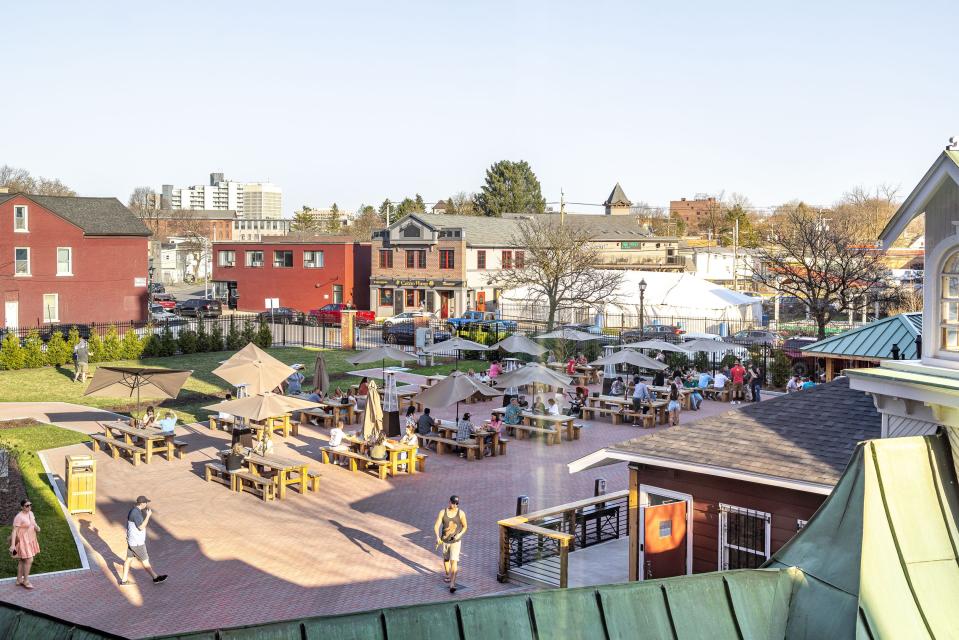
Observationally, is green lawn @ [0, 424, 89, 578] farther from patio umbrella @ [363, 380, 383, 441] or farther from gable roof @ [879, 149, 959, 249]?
gable roof @ [879, 149, 959, 249]

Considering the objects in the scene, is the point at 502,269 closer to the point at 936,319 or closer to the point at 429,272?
the point at 429,272

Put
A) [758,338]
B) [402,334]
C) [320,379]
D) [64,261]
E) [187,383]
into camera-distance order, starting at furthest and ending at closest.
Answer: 1. [64,261]
2. [402,334]
3. [758,338]
4. [187,383]
5. [320,379]

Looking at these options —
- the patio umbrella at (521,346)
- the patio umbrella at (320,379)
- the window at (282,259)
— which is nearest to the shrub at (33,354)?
the patio umbrella at (320,379)

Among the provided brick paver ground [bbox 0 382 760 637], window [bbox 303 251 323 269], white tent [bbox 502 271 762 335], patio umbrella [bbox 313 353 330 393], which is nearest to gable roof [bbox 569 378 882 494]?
brick paver ground [bbox 0 382 760 637]

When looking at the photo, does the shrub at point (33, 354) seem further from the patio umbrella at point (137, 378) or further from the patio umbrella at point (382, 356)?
the patio umbrella at point (137, 378)

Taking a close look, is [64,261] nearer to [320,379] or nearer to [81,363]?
[81,363]

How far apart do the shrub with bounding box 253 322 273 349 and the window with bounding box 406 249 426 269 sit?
815 inches

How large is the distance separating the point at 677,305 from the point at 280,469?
34476 mm

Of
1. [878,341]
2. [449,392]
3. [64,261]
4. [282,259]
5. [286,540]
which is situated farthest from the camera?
[282,259]

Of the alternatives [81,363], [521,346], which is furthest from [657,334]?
[81,363]

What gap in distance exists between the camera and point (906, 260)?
84.8 m

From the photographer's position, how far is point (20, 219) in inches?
1930

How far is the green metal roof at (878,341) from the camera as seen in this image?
21.7m

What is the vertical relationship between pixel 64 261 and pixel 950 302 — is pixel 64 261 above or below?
above
